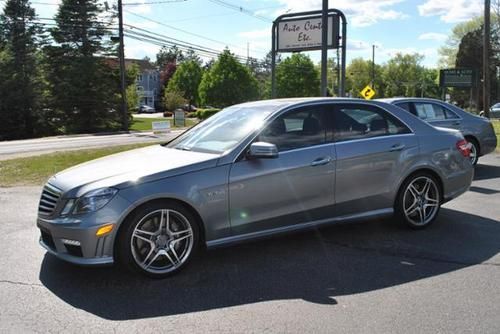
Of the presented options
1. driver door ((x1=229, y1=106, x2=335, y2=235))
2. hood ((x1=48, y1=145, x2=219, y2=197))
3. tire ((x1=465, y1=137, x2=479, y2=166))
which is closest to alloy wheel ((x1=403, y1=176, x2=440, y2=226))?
driver door ((x1=229, y1=106, x2=335, y2=235))

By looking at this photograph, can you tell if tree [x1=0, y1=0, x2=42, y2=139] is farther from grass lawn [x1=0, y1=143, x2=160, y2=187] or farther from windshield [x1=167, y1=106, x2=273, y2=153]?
windshield [x1=167, y1=106, x2=273, y2=153]

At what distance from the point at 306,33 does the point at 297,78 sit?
59.1 meters

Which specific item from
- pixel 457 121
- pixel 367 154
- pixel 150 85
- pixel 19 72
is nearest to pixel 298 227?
pixel 367 154

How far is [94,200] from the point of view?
4293 mm

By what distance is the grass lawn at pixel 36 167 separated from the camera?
1035 centimetres

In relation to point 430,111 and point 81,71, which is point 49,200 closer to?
point 430,111

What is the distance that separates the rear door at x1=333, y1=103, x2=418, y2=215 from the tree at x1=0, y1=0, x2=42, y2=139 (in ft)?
143

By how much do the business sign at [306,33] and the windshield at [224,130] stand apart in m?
12.1

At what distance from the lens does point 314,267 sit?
479 centimetres

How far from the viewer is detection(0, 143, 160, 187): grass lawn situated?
1035 centimetres

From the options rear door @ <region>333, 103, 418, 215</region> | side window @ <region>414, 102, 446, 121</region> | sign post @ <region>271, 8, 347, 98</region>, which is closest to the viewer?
rear door @ <region>333, 103, 418, 215</region>

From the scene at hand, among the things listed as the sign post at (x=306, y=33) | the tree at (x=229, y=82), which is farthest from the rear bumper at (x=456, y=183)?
the tree at (x=229, y=82)

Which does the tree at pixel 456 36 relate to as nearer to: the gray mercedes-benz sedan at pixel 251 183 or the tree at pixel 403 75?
the tree at pixel 403 75

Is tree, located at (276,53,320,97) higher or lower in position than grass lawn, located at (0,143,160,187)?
higher
